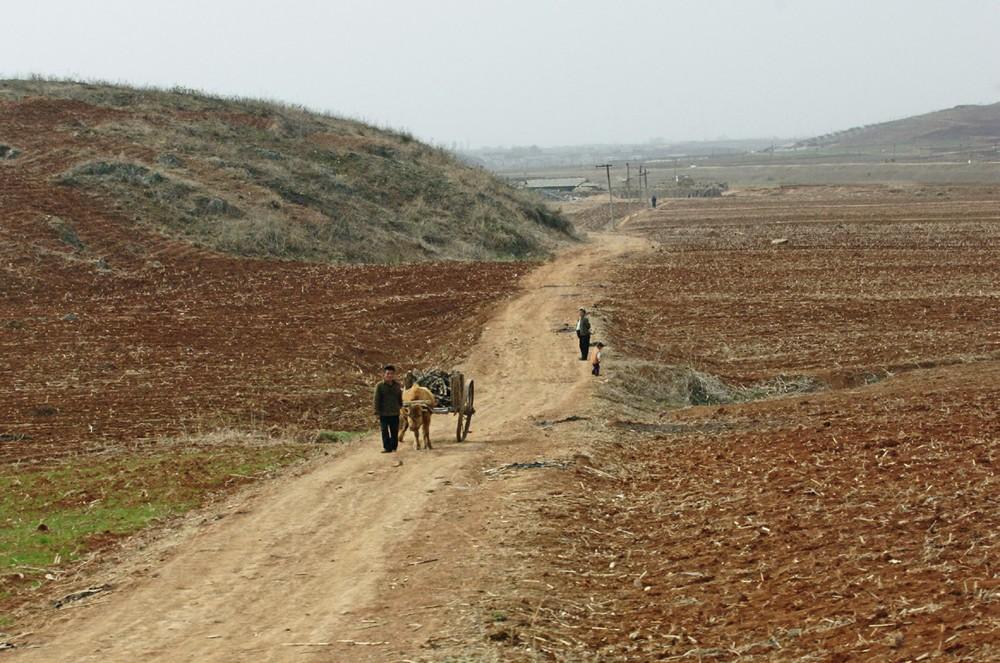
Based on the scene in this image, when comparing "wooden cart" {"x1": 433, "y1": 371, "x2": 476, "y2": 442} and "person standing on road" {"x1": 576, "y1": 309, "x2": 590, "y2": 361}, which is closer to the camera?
"wooden cart" {"x1": 433, "y1": 371, "x2": 476, "y2": 442}

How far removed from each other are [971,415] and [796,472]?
5.16m

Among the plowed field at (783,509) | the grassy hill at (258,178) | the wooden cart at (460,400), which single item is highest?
the grassy hill at (258,178)

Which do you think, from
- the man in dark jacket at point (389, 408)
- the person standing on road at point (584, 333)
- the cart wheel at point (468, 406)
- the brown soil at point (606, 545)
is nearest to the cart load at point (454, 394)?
the cart wheel at point (468, 406)

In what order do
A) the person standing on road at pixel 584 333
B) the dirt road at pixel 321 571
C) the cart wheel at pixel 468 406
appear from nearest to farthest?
the dirt road at pixel 321 571
the cart wheel at pixel 468 406
the person standing on road at pixel 584 333

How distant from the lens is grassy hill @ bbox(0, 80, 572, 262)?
2219 inches

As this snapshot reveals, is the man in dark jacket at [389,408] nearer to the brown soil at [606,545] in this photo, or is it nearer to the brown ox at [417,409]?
the brown ox at [417,409]

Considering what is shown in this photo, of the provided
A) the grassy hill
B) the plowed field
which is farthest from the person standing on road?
the grassy hill

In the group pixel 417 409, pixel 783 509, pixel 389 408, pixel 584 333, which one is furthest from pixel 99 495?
pixel 584 333

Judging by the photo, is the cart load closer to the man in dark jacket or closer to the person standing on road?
the man in dark jacket

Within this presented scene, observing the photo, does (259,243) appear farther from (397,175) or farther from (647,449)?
(647,449)

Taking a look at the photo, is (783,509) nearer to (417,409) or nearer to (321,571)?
(321,571)

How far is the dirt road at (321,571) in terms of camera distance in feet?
36.9

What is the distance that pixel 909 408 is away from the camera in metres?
21.9

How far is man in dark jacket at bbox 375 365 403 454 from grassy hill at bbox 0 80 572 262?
112ft
